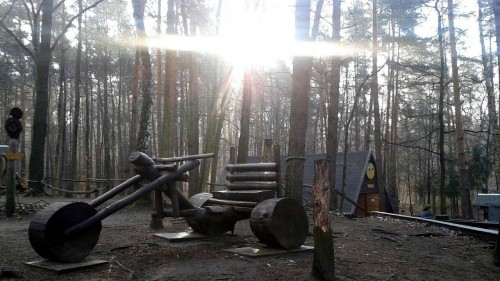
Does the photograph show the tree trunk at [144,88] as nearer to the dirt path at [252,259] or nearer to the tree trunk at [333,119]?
the dirt path at [252,259]

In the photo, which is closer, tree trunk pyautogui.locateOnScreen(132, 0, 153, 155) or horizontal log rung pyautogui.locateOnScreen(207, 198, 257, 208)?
horizontal log rung pyautogui.locateOnScreen(207, 198, 257, 208)

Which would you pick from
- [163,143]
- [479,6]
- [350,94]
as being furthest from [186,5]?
[350,94]

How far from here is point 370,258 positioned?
7.09 m

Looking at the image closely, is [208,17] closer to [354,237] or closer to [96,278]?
[354,237]

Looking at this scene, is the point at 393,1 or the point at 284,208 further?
the point at 393,1

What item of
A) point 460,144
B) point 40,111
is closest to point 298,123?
point 40,111

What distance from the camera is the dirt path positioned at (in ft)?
18.2

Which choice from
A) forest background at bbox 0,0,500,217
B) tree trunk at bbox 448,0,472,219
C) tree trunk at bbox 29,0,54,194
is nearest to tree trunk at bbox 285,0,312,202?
forest background at bbox 0,0,500,217

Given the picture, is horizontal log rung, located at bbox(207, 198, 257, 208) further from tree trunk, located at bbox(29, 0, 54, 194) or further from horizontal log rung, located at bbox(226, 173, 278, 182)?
tree trunk, located at bbox(29, 0, 54, 194)

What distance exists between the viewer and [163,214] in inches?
293

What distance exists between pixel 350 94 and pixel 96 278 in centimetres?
Answer: 4140

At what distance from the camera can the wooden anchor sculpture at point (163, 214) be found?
18.5 ft

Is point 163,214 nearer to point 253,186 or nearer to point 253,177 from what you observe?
point 253,186

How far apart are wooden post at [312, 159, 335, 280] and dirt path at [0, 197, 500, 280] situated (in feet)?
0.83
